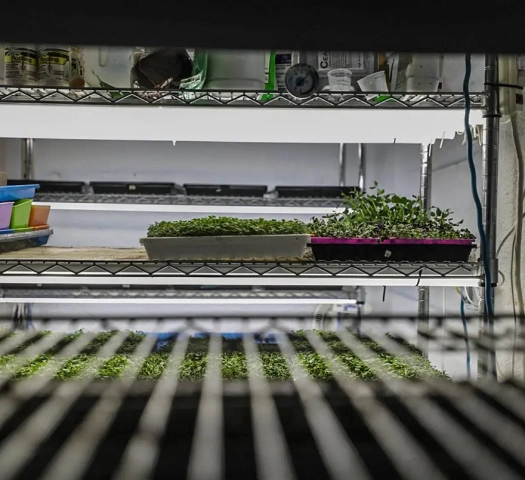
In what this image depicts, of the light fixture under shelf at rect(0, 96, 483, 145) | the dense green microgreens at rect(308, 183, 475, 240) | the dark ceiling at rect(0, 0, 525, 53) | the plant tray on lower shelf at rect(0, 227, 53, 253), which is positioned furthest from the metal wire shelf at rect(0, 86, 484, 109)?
the dark ceiling at rect(0, 0, 525, 53)

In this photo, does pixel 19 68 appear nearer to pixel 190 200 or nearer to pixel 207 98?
pixel 207 98

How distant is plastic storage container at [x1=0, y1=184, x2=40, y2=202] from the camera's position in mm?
1264

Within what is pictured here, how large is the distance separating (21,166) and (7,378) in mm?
2574

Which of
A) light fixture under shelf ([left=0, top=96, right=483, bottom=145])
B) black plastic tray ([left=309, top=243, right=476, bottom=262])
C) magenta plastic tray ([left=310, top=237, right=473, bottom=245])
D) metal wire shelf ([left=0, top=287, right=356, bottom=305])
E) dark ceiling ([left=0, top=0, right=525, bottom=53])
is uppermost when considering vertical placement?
light fixture under shelf ([left=0, top=96, right=483, bottom=145])

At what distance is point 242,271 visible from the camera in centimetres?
115

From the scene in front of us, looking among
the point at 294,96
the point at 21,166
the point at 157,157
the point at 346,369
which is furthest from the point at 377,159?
the point at 346,369

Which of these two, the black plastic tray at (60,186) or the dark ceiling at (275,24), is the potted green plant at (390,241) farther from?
the black plastic tray at (60,186)

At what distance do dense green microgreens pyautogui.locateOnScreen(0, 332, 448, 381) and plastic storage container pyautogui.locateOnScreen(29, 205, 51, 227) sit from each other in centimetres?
94

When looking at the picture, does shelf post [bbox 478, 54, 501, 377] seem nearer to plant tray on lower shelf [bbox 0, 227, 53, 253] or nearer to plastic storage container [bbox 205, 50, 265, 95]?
plastic storage container [bbox 205, 50, 265, 95]

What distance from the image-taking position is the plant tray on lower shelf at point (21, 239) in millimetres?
1280

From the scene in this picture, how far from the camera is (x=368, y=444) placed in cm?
31

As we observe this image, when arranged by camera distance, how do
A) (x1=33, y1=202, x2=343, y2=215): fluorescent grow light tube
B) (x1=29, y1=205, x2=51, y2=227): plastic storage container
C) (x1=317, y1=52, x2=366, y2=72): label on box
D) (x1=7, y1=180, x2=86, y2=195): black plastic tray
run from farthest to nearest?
(x1=7, y1=180, x2=86, y2=195): black plastic tray, (x1=33, y1=202, x2=343, y2=215): fluorescent grow light tube, (x1=29, y1=205, x2=51, y2=227): plastic storage container, (x1=317, y1=52, x2=366, y2=72): label on box

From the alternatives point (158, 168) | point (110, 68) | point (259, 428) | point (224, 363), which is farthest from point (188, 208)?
point (259, 428)

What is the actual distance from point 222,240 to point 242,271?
87 millimetres
